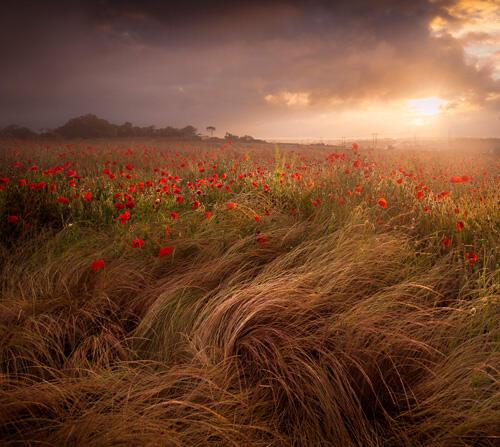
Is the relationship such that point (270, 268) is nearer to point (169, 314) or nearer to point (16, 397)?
point (169, 314)

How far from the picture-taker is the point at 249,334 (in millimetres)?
1934

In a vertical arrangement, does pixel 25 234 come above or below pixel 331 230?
below

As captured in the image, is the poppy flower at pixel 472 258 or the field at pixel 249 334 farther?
the poppy flower at pixel 472 258

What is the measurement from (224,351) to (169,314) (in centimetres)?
57

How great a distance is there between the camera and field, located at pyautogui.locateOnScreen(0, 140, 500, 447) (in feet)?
4.86

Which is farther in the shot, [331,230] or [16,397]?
[331,230]

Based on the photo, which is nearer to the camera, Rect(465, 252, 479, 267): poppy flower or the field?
the field

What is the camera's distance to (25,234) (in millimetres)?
3461

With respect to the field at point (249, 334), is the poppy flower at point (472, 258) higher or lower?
higher

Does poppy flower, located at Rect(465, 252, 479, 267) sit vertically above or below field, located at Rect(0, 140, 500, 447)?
above

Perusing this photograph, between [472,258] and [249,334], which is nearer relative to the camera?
[249,334]

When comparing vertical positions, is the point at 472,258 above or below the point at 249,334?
above

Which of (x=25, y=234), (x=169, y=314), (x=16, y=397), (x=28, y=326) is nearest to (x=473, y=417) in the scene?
(x=169, y=314)

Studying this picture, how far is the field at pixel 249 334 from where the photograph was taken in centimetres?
148
